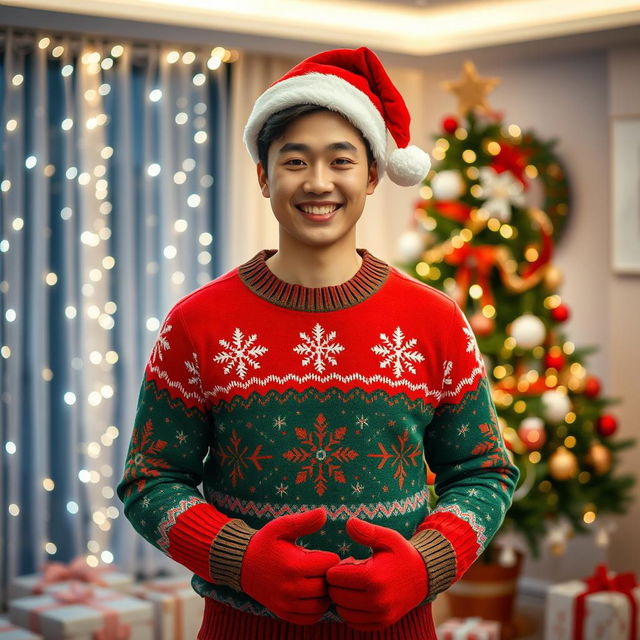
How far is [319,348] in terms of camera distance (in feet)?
4.89

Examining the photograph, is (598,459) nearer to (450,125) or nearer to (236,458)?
(450,125)

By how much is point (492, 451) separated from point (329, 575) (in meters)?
0.34

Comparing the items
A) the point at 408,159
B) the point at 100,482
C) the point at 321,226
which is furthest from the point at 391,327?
the point at 100,482

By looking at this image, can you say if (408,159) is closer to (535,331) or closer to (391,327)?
(391,327)

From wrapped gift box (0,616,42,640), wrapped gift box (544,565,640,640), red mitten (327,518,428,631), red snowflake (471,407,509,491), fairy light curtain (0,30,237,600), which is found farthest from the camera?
fairy light curtain (0,30,237,600)

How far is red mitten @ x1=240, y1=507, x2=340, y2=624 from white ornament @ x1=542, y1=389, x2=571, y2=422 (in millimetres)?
2657

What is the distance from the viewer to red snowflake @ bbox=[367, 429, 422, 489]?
148 centimetres

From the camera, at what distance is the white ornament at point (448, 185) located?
157 inches

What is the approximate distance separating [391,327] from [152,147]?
3.18 metres

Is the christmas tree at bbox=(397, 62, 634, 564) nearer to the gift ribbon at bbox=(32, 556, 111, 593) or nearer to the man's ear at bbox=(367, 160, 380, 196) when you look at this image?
the gift ribbon at bbox=(32, 556, 111, 593)

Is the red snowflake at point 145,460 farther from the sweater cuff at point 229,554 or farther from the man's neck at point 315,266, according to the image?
the man's neck at point 315,266

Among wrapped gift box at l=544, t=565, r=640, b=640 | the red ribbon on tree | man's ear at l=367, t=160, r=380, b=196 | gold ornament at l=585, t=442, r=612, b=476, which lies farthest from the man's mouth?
gold ornament at l=585, t=442, r=612, b=476

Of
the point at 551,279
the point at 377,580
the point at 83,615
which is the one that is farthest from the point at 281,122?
the point at 551,279

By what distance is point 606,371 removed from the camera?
4.57 m
